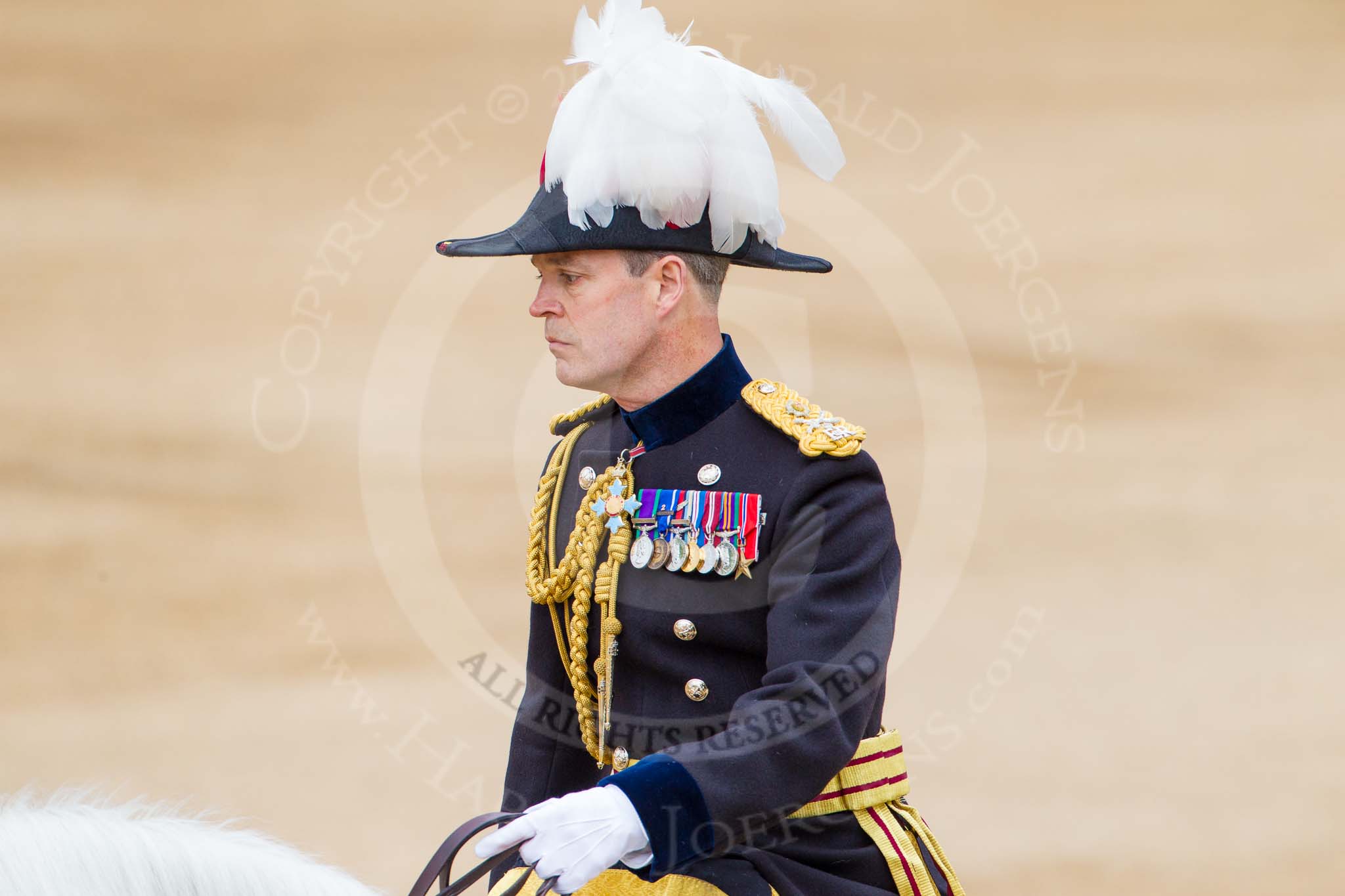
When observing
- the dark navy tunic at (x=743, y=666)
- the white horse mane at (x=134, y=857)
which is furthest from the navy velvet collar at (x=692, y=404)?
the white horse mane at (x=134, y=857)

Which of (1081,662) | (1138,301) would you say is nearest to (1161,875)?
(1081,662)

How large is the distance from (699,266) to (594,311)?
0.13 meters

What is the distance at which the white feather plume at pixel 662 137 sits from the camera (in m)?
1.54

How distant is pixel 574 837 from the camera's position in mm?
1336

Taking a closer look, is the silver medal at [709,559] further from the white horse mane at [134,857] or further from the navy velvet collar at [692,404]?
the white horse mane at [134,857]

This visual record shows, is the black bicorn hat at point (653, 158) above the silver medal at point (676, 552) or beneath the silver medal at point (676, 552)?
above

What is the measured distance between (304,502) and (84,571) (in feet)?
1.82

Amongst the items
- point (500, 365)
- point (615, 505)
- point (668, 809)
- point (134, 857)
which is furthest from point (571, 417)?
point (500, 365)

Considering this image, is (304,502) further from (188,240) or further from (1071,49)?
(1071,49)

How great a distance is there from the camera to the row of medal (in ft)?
5.19

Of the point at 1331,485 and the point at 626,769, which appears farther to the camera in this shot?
the point at 1331,485

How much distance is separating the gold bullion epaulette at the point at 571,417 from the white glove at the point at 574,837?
0.62 m

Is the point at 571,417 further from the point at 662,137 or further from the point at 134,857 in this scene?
the point at 134,857

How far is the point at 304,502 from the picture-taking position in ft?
11.6
